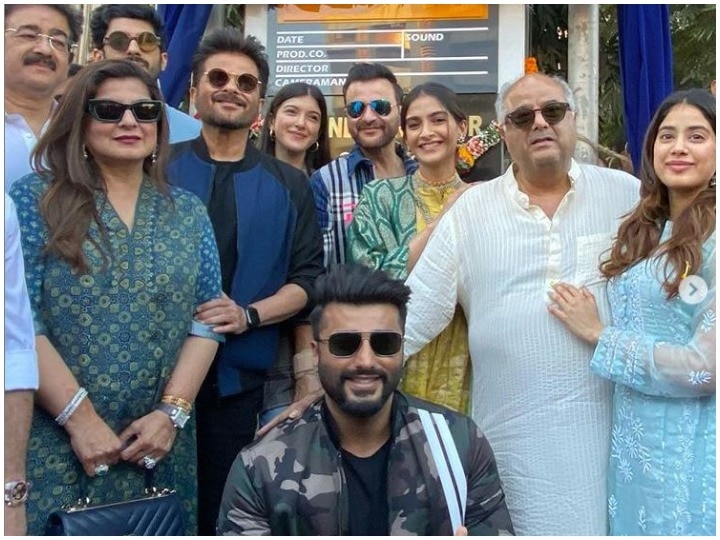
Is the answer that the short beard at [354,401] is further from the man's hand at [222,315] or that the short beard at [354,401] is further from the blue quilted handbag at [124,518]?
the blue quilted handbag at [124,518]

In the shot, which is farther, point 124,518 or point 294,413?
point 294,413

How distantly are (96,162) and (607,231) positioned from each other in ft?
5.59

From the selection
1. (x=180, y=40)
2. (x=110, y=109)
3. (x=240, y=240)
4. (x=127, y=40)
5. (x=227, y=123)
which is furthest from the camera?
(x=180, y=40)

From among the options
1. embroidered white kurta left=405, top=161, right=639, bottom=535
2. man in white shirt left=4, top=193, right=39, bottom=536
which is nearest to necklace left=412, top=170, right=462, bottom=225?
embroidered white kurta left=405, top=161, right=639, bottom=535

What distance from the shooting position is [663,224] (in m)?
3.03

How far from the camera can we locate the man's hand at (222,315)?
10.6ft

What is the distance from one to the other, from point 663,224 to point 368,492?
124 centimetres

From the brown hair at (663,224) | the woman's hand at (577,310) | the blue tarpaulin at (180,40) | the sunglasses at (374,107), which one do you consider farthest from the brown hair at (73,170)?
the blue tarpaulin at (180,40)

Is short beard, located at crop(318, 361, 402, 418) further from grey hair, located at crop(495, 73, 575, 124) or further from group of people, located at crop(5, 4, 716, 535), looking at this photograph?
grey hair, located at crop(495, 73, 575, 124)

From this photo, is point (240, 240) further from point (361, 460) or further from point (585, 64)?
point (585, 64)

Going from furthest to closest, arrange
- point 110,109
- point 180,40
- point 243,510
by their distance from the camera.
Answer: point 180,40 → point 110,109 → point 243,510

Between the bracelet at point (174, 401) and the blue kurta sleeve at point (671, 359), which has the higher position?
the blue kurta sleeve at point (671, 359)

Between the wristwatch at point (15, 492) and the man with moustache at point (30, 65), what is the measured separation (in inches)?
46.1

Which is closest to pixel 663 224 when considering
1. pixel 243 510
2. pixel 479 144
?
pixel 243 510
